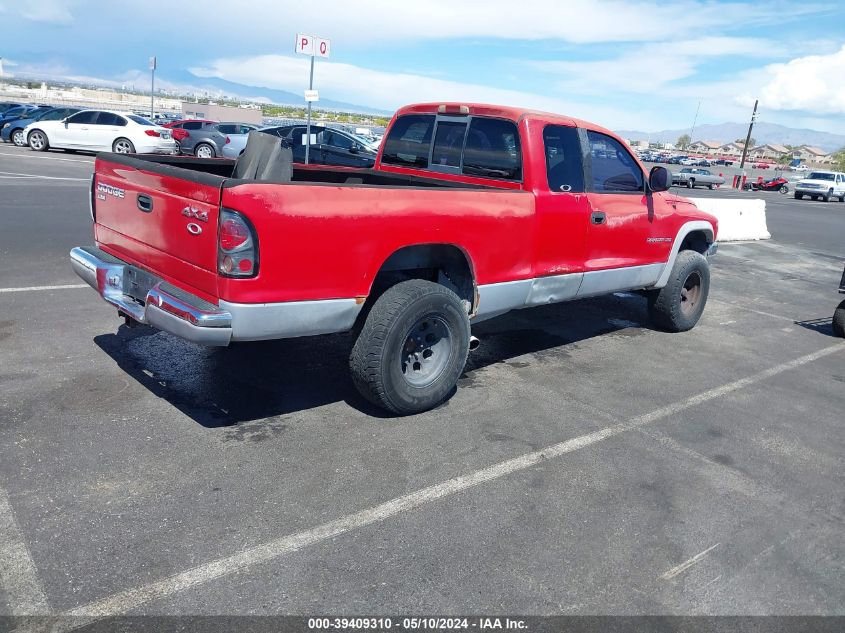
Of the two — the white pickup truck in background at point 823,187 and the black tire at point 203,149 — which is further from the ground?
the white pickup truck in background at point 823,187

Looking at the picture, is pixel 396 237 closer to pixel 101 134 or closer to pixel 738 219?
pixel 738 219

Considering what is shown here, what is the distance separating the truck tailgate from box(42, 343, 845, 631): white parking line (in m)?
1.42

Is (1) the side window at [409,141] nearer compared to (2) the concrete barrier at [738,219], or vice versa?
(1) the side window at [409,141]

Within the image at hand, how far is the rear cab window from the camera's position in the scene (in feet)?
17.5

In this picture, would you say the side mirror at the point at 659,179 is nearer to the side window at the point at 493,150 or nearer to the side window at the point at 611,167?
the side window at the point at 611,167

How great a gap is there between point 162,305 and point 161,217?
1.82 ft

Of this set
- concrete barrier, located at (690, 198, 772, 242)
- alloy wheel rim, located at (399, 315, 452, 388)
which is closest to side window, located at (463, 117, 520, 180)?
alloy wheel rim, located at (399, 315, 452, 388)

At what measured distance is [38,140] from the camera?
76.9ft

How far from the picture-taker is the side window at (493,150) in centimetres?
529

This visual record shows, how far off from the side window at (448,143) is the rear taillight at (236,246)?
2.61 meters

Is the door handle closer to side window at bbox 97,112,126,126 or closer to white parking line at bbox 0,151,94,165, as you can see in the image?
white parking line at bbox 0,151,94,165

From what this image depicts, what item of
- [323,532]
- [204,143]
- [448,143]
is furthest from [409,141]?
[204,143]

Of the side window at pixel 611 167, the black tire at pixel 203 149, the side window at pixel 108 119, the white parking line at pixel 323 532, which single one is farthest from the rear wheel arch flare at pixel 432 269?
the side window at pixel 108 119

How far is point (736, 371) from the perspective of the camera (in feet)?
20.3
